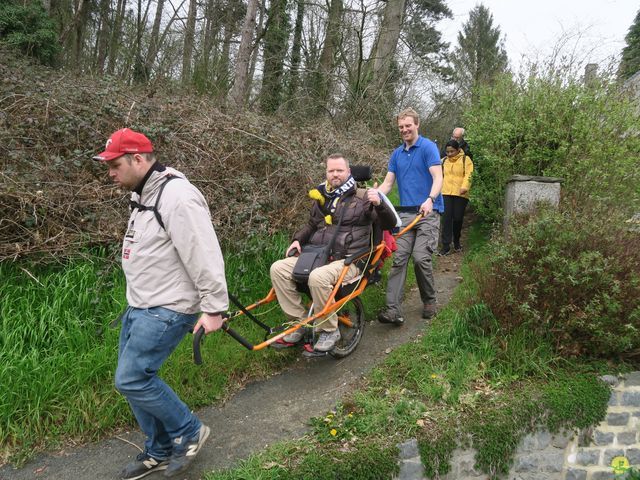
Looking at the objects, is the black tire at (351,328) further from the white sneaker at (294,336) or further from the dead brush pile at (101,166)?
the dead brush pile at (101,166)

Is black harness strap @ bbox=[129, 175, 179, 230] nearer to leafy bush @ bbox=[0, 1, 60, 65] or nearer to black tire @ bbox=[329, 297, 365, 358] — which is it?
black tire @ bbox=[329, 297, 365, 358]

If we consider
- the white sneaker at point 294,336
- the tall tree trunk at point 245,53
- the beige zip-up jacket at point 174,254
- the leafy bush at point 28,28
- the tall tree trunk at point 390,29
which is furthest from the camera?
the tall tree trunk at point 390,29

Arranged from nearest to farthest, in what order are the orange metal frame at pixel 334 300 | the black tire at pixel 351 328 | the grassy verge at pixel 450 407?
1. the grassy verge at pixel 450 407
2. the orange metal frame at pixel 334 300
3. the black tire at pixel 351 328

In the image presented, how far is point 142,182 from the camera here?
2.73 meters

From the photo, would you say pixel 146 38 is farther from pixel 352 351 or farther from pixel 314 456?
pixel 314 456

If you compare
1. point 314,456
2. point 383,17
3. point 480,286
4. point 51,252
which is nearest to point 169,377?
point 314,456

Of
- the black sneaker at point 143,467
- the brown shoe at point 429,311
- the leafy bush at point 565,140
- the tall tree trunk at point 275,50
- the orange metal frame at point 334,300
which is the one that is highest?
Result: the tall tree trunk at point 275,50

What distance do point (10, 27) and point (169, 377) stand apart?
9.72m

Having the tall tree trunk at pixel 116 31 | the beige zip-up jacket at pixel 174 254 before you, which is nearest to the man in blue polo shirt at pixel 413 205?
the beige zip-up jacket at pixel 174 254

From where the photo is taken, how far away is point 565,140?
23.5ft

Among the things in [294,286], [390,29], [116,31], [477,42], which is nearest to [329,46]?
[390,29]

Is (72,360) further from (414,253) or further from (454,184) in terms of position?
(454,184)

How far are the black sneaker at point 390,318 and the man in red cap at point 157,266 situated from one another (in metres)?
2.81

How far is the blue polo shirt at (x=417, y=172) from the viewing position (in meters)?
5.00
